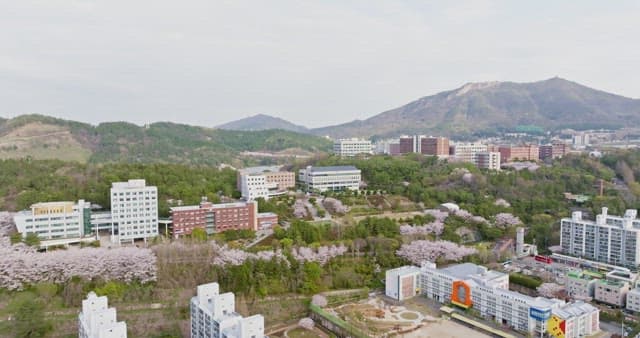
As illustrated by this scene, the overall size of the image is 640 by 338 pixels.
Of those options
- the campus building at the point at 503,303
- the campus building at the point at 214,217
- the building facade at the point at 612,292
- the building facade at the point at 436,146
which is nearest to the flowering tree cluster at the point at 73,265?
the campus building at the point at 214,217

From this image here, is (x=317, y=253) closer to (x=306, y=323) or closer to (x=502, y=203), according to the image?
(x=306, y=323)

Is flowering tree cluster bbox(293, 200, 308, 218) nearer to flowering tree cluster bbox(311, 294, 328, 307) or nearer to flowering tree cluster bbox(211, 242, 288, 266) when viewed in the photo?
flowering tree cluster bbox(211, 242, 288, 266)

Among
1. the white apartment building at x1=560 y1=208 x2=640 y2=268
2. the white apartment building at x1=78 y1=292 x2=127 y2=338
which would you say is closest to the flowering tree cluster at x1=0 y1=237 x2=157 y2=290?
the white apartment building at x1=78 y1=292 x2=127 y2=338

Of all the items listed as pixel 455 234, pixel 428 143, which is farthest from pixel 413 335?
pixel 428 143

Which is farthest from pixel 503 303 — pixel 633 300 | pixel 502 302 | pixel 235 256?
pixel 235 256

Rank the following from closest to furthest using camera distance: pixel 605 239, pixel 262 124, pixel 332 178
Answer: pixel 605 239 < pixel 332 178 < pixel 262 124

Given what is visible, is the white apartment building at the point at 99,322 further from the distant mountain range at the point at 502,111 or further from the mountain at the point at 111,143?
the distant mountain range at the point at 502,111

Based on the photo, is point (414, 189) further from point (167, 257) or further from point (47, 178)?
point (47, 178)
